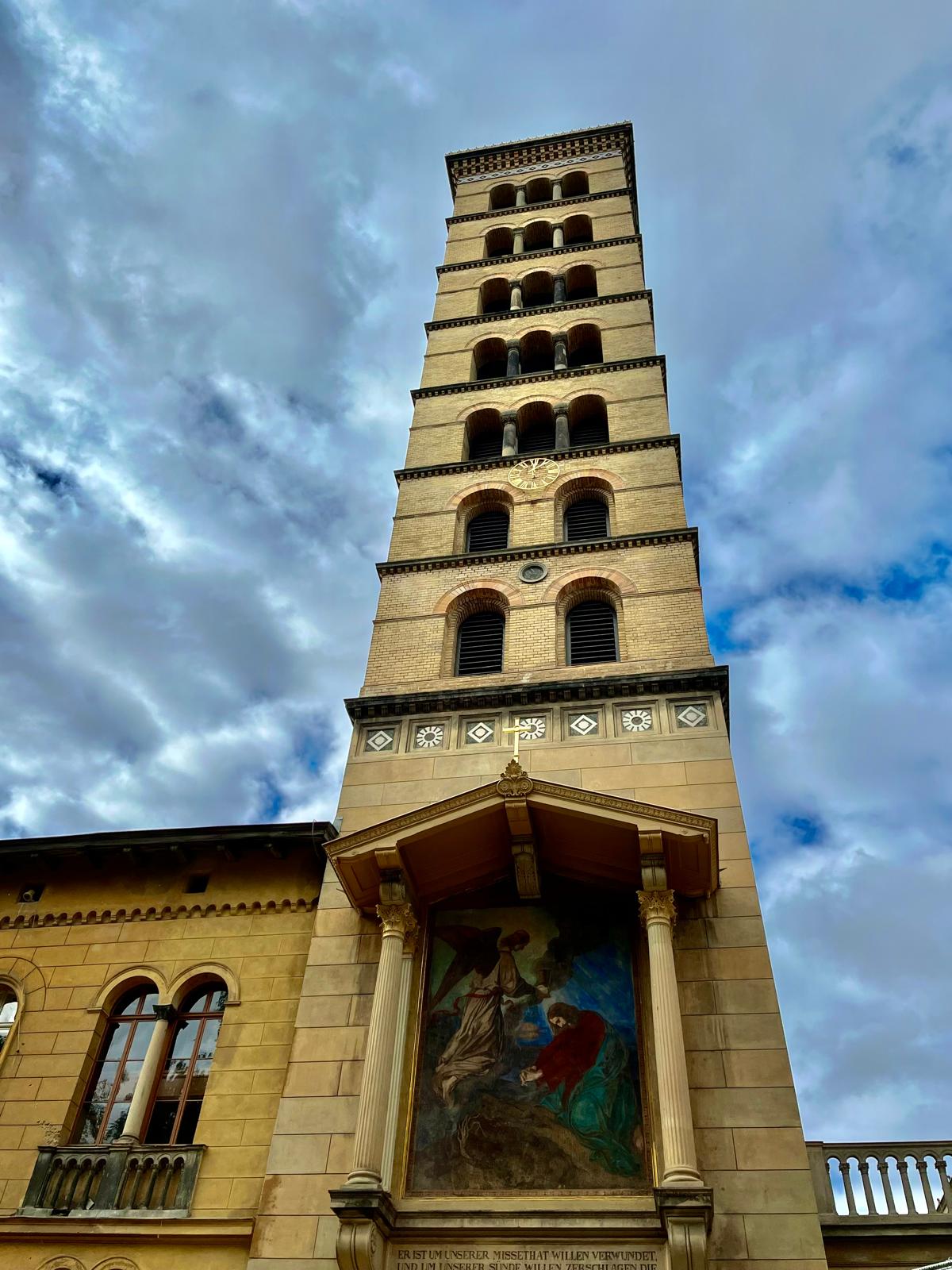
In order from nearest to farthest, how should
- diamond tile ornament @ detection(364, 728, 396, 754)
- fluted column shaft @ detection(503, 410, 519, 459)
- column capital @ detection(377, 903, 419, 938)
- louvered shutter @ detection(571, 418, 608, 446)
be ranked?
1. column capital @ detection(377, 903, 419, 938)
2. diamond tile ornament @ detection(364, 728, 396, 754)
3. fluted column shaft @ detection(503, 410, 519, 459)
4. louvered shutter @ detection(571, 418, 608, 446)

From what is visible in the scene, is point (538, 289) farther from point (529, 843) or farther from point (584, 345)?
point (529, 843)

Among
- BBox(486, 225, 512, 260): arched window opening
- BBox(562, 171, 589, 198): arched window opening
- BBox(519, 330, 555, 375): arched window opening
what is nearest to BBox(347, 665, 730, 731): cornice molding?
BBox(519, 330, 555, 375): arched window opening

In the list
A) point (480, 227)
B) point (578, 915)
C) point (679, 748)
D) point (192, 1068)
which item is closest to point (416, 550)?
point (679, 748)

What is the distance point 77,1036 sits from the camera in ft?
50.9

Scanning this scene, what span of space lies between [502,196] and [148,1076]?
3284cm

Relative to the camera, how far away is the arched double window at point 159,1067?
14.7 metres

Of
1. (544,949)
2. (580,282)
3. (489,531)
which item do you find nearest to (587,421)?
(489,531)

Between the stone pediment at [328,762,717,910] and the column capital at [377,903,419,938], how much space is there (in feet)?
1.50

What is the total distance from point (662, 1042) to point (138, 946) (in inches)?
343

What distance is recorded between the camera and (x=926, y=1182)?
44.8 feet

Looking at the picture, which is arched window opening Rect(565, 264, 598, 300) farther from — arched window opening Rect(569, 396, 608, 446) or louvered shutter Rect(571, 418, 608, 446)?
louvered shutter Rect(571, 418, 608, 446)

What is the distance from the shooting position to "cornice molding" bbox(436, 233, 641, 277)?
32.3m

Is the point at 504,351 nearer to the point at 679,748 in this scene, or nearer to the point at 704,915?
the point at 679,748

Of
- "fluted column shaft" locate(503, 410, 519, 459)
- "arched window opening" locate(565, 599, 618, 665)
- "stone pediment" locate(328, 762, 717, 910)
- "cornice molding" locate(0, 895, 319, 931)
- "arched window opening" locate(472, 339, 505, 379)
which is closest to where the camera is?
"stone pediment" locate(328, 762, 717, 910)
